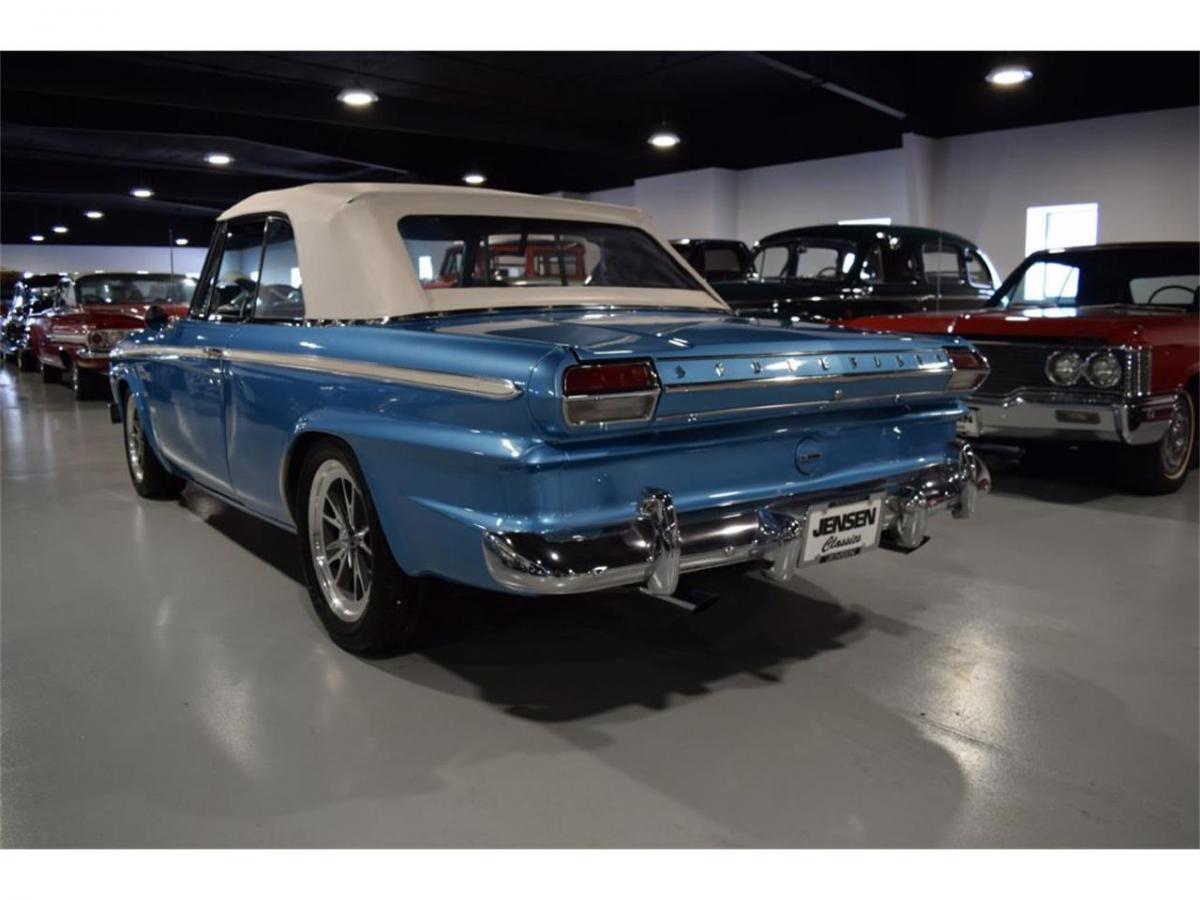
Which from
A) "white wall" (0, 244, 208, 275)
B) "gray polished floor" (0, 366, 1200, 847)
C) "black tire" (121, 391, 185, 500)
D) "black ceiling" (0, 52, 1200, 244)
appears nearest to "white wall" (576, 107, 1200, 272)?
"black ceiling" (0, 52, 1200, 244)

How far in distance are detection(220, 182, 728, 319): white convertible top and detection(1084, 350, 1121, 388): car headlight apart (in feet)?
8.76

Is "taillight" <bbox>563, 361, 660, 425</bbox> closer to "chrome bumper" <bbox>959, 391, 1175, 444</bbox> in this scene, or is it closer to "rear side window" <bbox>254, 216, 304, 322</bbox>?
"rear side window" <bbox>254, 216, 304, 322</bbox>

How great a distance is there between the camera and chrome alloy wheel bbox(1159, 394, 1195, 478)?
18.2 ft

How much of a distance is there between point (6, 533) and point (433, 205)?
2972 millimetres

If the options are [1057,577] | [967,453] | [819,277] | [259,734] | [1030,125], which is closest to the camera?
[259,734]

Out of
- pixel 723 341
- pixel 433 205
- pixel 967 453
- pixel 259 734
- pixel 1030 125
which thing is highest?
pixel 1030 125

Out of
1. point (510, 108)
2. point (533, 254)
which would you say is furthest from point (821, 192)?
point (533, 254)

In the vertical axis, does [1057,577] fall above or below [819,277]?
below

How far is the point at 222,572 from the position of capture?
4027mm

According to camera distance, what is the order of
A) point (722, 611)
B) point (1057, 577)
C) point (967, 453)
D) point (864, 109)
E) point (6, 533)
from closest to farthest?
point (967, 453) → point (722, 611) → point (1057, 577) → point (6, 533) → point (864, 109)

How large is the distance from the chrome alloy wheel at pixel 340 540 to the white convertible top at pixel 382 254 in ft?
1.75

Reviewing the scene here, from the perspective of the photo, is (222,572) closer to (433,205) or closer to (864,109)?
(433,205)
